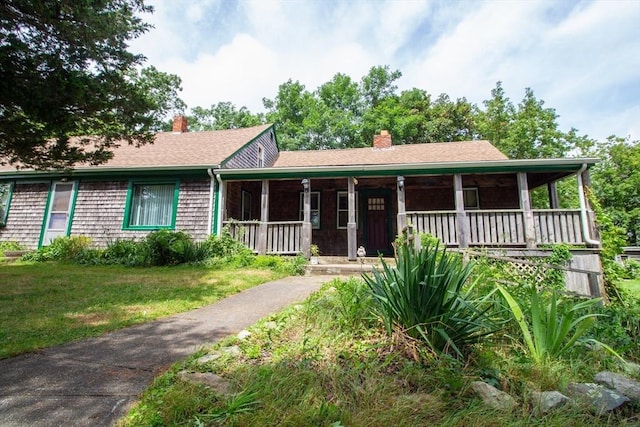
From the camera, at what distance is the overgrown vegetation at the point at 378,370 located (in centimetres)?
184

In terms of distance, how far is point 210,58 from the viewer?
15.6 m

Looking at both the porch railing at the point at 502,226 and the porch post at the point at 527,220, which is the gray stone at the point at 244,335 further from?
the porch post at the point at 527,220

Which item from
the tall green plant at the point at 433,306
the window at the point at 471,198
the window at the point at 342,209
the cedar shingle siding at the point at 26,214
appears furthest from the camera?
the window at the point at 342,209

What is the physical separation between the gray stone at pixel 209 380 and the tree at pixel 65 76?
16.7ft

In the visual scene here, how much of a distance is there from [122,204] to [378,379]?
430 inches

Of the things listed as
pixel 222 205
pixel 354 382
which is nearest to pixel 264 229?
pixel 222 205

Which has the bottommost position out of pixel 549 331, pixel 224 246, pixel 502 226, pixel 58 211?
pixel 549 331

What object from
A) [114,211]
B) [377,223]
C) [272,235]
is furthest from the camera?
[377,223]

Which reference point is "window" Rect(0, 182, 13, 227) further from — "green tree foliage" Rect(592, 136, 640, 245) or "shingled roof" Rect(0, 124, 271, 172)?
"green tree foliage" Rect(592, 136, 640, 245)

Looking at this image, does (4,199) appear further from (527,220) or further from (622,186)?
(622,186)

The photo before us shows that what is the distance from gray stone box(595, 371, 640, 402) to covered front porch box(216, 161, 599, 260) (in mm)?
5851

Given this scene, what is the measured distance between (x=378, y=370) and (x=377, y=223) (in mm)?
9489

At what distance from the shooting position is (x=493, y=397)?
2119mm

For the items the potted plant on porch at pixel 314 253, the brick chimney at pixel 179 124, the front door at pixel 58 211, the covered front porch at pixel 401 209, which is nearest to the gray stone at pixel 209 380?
the potted plant on porch at pixel 314 253
